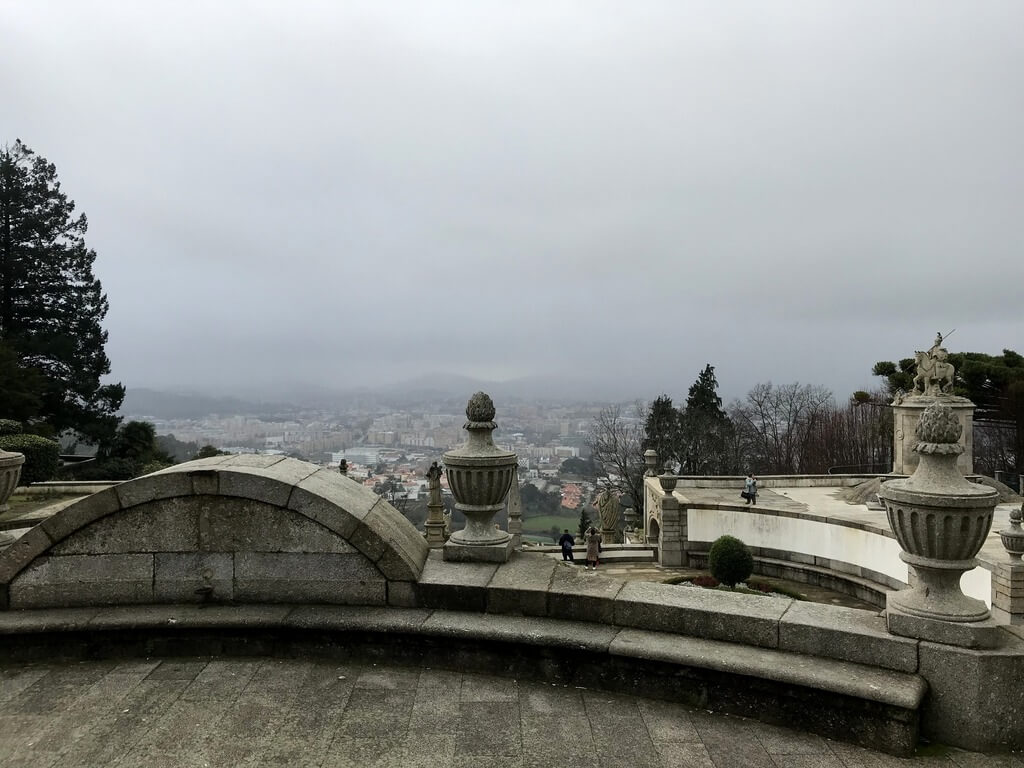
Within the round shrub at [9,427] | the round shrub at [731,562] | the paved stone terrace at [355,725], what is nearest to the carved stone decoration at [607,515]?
the round shrub at [731,562]

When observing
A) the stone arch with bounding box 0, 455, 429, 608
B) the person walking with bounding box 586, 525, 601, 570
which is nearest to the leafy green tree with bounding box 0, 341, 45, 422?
the person walking with bounding box 586, 525, 601, 570

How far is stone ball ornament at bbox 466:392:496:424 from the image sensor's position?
5008 mm

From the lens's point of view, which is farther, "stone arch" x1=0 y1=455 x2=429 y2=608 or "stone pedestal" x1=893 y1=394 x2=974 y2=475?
"stone pedestal" x1=893 y1=394 x2=974 y2=475

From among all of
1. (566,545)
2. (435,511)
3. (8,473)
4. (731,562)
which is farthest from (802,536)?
(8,473)

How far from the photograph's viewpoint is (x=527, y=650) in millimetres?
4062

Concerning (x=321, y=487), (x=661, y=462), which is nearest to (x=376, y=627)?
(x=321, y=487)

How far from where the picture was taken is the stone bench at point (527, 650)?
3398mm

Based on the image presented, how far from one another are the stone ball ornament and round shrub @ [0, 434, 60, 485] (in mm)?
18770

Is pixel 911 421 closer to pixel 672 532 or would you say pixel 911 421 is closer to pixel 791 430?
pixel 672 532

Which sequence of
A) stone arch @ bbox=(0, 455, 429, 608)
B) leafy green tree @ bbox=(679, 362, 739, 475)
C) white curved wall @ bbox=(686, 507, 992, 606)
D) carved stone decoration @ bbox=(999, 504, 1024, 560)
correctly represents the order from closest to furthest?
1. stone arch @ bbox=(0, 455, 429, 608)
2. carved stone decoration @ bbox=(999, 504, 1024, 560)
3. white curved wall @ bbox=(686, 507, 992, 606)
4. leafy green tree @ bbox=(679, 362, 739, 475)

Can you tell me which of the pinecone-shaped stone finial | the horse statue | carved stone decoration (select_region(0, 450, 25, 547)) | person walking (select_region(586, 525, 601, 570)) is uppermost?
the horse statue

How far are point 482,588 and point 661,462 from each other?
3844cm

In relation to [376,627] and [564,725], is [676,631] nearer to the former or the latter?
[564,725]

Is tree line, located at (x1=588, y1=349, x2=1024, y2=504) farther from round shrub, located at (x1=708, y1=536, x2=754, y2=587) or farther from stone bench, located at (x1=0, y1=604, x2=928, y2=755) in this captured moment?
stone bench, located at (x1=0, y1=604, x2=928, y2=755)
